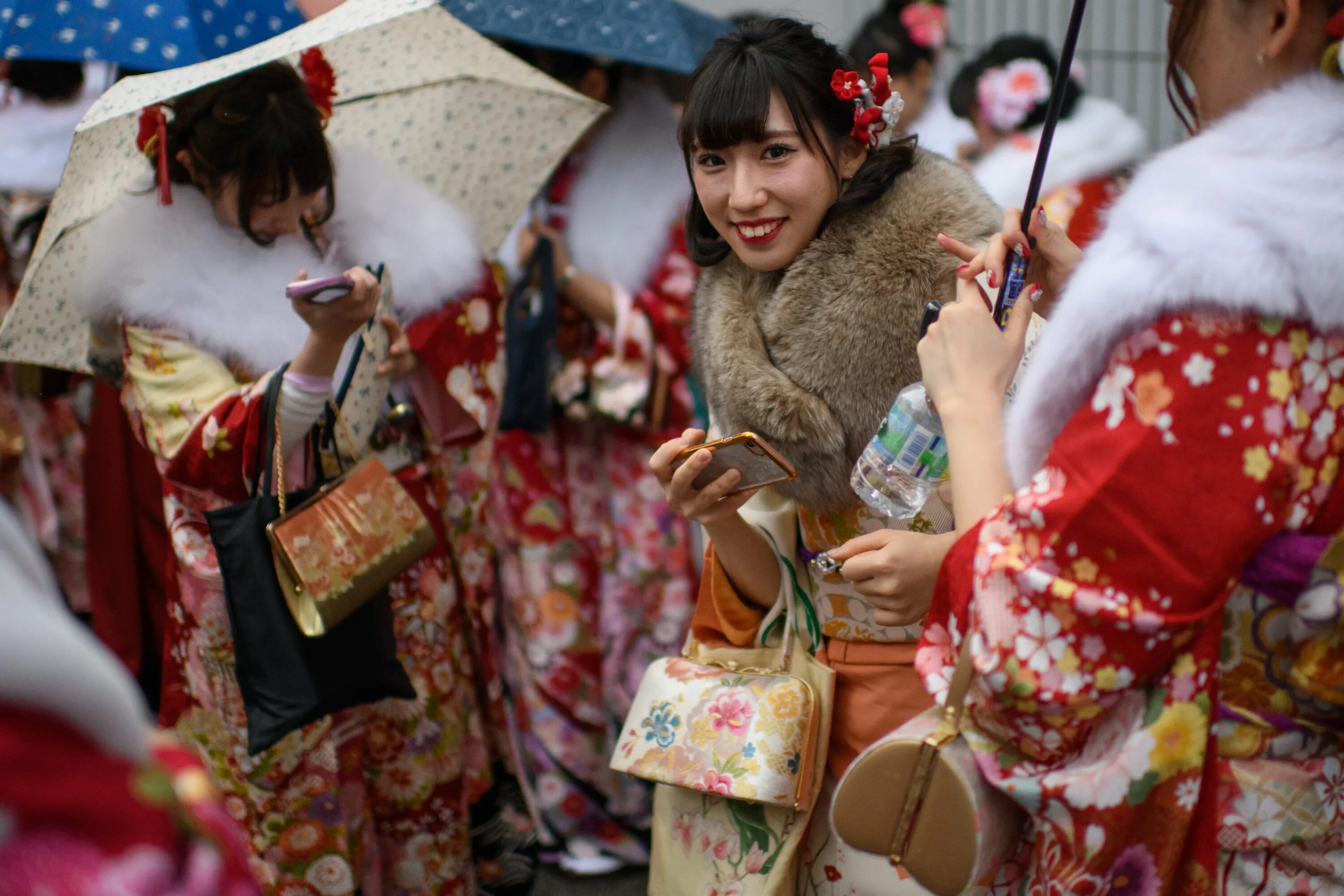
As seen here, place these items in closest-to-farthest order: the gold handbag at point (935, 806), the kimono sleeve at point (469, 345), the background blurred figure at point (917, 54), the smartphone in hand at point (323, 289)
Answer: the gold handbag at point (935, 806), the smartphone in hand at point (323, 289), the kimono sleeve at point (469, 345), the background blurred figure at point (917, 54)

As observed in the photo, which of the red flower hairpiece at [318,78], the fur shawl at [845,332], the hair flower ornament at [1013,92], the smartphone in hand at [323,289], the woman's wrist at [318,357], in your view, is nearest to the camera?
the fur shawl at [845,332]

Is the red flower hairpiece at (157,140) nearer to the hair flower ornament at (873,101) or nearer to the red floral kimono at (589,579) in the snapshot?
the red floral kimono at (589,579)

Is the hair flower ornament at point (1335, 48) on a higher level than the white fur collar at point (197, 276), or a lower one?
higher

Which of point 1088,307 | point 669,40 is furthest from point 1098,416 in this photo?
point 669,40

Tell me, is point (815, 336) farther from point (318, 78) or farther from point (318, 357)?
point (318, 78)

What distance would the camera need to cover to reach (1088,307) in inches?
47.0

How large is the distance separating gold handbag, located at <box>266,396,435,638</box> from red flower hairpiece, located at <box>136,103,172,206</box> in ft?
1.81

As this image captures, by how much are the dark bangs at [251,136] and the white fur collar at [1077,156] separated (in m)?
2.52

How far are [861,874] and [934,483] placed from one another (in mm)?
601

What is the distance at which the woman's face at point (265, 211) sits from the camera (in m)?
2.51

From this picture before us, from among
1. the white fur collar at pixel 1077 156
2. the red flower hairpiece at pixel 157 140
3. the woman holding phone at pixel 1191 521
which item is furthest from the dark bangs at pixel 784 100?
the white fur collar at pixel 1077 156

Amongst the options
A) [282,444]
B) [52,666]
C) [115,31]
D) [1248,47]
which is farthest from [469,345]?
[52,666]

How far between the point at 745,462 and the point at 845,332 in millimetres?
257

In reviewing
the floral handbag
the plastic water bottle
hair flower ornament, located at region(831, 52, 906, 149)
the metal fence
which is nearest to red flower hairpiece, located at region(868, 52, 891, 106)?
hair flower ornament, located at region(831, 52, 906, 149)
